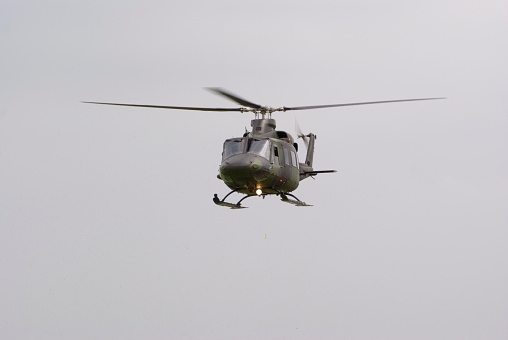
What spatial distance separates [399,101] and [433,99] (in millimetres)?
1310

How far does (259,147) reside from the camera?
99.1 ft

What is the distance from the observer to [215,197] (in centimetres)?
3117

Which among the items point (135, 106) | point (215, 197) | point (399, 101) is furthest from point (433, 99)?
point (135, 106)

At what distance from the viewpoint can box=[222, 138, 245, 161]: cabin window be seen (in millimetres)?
30016

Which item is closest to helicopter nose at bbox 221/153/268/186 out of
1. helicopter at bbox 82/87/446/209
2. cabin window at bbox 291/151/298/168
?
helicopter at bbox 82/87/446/209

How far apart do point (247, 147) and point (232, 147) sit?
58 cm

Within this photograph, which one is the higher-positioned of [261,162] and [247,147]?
[247,147]

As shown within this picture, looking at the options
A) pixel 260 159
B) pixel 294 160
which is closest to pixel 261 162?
pixel 260 159

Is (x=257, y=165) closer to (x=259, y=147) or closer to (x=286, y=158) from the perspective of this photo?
(x=259, y=147)

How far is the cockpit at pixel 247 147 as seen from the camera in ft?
98.4

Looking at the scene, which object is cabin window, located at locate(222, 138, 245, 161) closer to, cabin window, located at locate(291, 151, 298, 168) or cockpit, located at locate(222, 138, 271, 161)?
cockpit, located at locate(222, 138, 271, 161)

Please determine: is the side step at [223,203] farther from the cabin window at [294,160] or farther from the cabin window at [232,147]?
the cabin window at [294,160]

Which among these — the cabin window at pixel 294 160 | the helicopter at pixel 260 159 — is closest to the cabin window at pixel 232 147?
the helicopter at pixel 260 159

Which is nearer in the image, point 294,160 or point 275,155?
point 275,155
